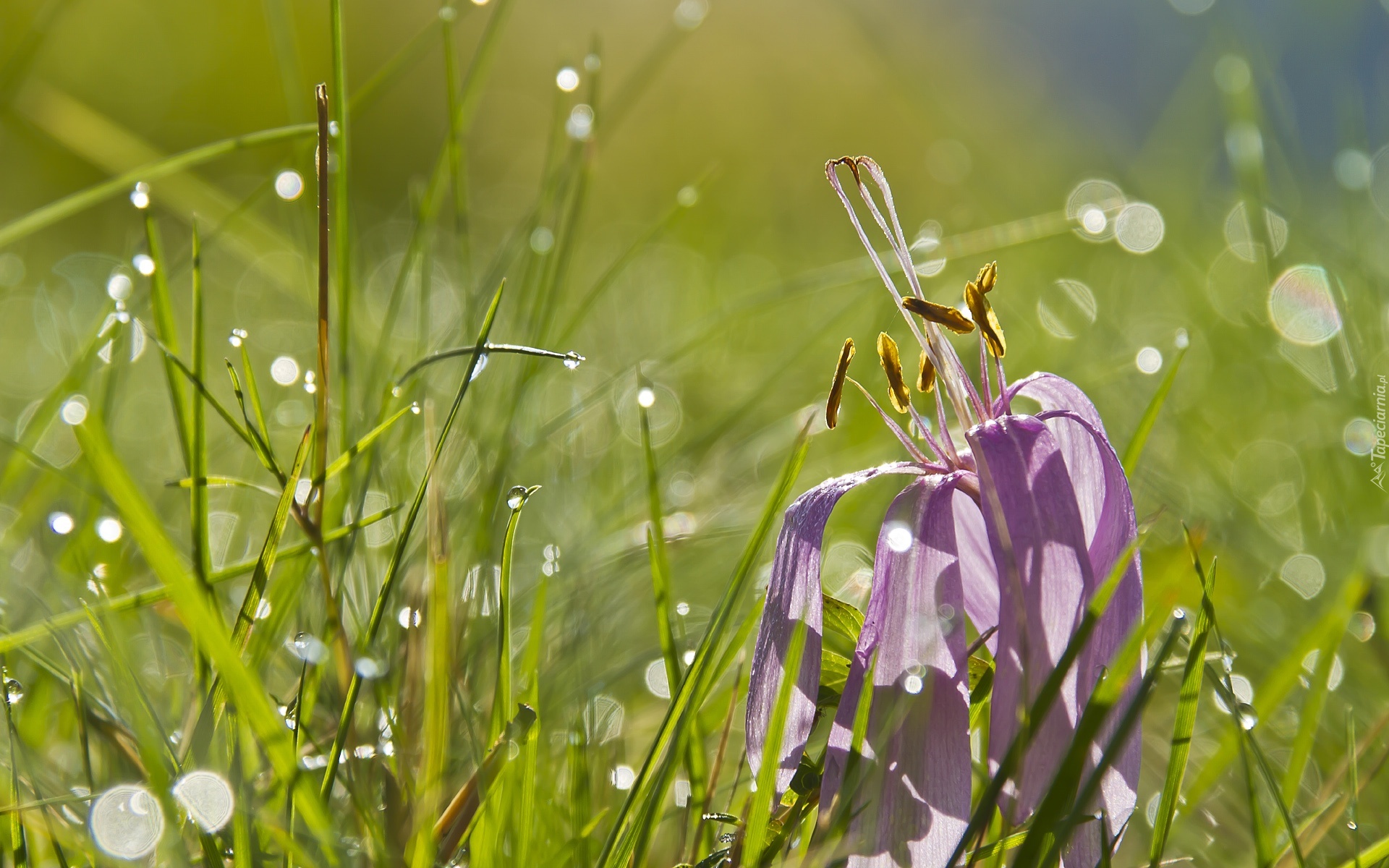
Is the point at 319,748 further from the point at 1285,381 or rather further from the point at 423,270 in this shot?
the point at 1285,381

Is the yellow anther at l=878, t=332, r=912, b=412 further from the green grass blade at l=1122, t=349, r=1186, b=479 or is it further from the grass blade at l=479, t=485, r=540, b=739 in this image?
the grass blade at l=479, t=485, r=540, b=739

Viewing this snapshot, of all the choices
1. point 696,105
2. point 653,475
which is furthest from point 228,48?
point 653,475

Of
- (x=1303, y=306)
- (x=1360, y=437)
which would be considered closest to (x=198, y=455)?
(x=1360, y=437)

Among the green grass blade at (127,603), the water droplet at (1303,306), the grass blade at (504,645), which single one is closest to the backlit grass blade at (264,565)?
the green grass blade at (127,603)

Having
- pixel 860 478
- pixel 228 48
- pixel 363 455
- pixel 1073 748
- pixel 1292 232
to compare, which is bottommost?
pixel 1073 748

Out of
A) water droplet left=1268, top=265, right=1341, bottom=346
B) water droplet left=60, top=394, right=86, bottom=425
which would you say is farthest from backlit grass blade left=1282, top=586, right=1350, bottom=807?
water droplet left=1268, top=265, right=1341, bottom=346

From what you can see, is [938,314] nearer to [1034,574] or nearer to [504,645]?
[1034,574]
